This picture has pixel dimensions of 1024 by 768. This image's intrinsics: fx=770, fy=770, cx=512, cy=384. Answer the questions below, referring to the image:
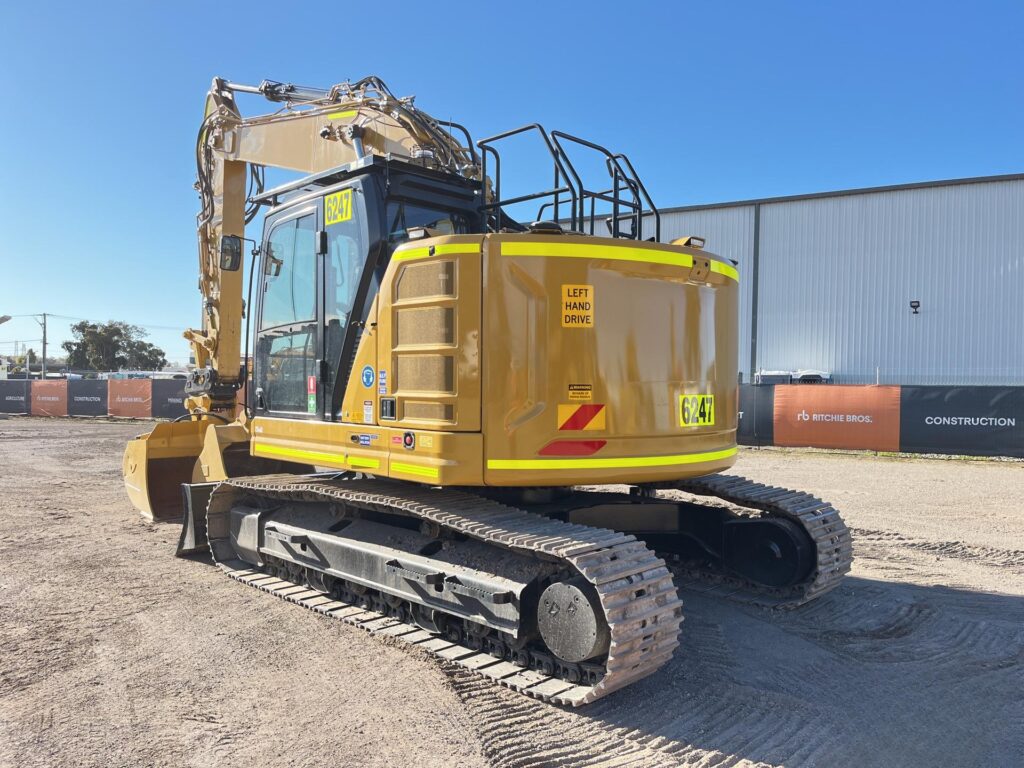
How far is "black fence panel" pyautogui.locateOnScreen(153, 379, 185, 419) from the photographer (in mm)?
26781

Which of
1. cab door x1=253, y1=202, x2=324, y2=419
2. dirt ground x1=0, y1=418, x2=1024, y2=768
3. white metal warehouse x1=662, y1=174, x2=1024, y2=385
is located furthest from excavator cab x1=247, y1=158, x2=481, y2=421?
white metal warehouse x1=662, y1=174, x2=1024, y2=385

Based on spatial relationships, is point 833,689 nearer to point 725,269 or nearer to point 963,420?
point 725,269

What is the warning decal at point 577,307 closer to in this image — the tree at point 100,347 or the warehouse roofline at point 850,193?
the warehouse roofline at point 850,193

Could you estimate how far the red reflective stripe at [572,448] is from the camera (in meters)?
4.41

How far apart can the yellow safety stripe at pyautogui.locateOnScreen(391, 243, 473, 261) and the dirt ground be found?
2440 millimetres

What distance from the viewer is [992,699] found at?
13.7 feet

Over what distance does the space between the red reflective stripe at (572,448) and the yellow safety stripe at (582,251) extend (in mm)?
1068

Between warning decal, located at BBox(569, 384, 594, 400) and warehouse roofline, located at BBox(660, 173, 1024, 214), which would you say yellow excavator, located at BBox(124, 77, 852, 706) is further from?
warehouse roofline, located at BBox(660, 173, 1024, 214)

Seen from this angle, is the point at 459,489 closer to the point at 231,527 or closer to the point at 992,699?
the point at 231,527

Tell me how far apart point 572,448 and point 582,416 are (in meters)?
0.19

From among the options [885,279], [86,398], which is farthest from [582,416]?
[86,398]

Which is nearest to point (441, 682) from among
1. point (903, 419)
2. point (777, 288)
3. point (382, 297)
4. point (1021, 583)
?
point (382, 297)

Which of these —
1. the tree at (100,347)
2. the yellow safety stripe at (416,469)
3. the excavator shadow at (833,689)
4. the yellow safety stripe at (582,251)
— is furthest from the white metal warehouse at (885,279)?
the tree at (100,347)

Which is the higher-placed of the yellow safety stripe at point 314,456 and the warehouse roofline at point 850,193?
the warehouse roofline at point 850,193
